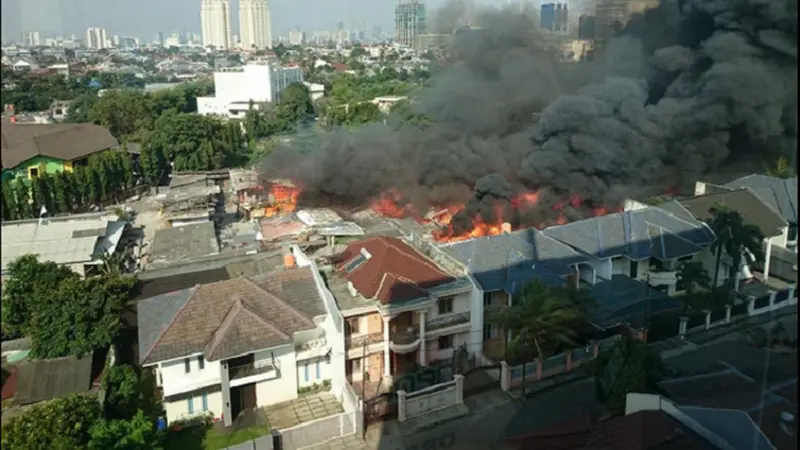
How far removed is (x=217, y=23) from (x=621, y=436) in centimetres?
4320

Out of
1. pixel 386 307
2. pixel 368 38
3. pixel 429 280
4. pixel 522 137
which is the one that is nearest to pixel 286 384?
pixel 386 307

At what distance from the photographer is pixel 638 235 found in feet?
30.6

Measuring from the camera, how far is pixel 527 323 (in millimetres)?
7242

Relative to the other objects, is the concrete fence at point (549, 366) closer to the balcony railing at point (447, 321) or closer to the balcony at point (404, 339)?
the balcony railing at point (447, 321)

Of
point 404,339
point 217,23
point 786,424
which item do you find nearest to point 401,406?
point 404,339

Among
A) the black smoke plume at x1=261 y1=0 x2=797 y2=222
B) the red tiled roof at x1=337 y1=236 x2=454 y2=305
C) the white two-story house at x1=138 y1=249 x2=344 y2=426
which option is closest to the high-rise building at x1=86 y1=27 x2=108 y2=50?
the black smoke plume at x1=261 y1=0 x2=797 y2=222

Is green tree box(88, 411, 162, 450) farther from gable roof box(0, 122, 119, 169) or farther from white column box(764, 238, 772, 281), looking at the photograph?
gable roof box(0, 122, 119, 169)

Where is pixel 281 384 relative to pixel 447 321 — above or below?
below

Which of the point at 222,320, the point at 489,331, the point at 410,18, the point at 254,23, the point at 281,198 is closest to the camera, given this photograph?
the point at 222,320

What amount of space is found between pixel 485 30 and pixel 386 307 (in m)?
12.0

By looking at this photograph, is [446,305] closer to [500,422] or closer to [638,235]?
[500,422]

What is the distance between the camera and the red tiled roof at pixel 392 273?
7.32 meters

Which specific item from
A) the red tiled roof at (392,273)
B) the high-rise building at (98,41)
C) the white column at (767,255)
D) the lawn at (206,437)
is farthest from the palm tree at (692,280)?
the high-rise building at (98,41)

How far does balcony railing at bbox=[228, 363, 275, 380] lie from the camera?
6781 mm
